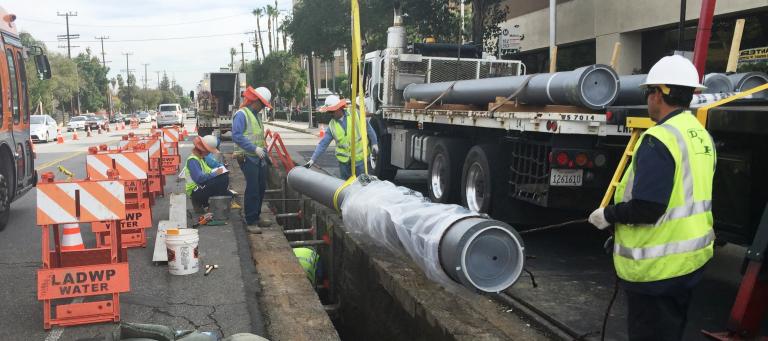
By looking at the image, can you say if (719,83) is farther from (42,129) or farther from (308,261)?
(42,129)

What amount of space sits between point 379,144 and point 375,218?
25.7 ft

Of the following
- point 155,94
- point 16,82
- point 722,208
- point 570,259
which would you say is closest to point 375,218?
point 722,208

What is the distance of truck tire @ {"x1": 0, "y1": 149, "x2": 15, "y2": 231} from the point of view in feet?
28.1

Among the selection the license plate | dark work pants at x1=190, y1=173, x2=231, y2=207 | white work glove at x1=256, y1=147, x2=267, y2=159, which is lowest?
dark work pants at x1=190, y1=173, x2=231, y2=207

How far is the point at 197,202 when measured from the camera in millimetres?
8805

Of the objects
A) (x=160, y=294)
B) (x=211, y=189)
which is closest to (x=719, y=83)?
(x=160, y=294)

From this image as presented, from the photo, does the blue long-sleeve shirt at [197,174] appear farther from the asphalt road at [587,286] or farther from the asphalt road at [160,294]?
the asphalt road at [587,286]

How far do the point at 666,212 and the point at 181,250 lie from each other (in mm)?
4249

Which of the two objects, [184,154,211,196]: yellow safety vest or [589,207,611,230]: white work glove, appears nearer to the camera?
[589,207,611,230]: white work glove

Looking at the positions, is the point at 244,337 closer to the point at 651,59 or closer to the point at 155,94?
the point at 651,59

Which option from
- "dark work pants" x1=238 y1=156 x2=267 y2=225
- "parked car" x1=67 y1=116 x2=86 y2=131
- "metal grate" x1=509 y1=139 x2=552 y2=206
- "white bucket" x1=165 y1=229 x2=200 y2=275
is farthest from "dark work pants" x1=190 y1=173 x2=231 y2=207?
"parked car" x1=67 y1=116 x2=86 y2=131

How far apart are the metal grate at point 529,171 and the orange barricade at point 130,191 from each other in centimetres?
398

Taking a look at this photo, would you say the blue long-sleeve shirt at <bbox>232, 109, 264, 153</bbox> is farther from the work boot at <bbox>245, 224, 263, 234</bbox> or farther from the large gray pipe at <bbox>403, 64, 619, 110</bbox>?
the large gray pipe at <bbox>403, 64, 619, 110</bbox>

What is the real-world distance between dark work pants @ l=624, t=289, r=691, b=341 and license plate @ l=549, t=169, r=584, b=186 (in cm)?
339
